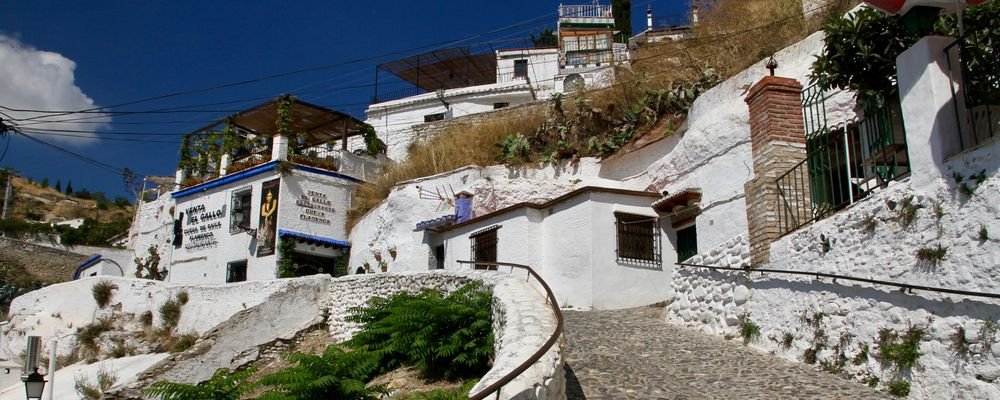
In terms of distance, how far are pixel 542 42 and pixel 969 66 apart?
4875 cm

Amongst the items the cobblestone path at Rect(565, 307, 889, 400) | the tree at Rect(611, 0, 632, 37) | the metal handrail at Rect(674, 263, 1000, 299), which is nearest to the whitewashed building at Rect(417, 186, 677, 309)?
the cobblestone path at Rect(565, 307, 889, 400)

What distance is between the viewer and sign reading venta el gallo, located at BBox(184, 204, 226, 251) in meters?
26.2

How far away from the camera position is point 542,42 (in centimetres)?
5581

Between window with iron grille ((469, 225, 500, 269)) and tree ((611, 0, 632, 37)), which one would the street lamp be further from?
tree ((611, 0, 632, 37))

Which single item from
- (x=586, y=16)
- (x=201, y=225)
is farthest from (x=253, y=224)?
(x=586, y=16)

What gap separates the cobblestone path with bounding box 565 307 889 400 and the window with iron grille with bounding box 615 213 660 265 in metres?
4.59

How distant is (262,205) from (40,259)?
18.1 m

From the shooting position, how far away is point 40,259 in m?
36.2

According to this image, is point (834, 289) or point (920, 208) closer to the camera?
point (920, 208)

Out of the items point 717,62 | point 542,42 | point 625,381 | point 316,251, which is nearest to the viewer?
point 625,381

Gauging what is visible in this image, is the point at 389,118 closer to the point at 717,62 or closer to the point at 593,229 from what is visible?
the point at 717,62

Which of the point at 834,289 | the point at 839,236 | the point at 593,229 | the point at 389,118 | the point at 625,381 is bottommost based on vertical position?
the point at 625,381

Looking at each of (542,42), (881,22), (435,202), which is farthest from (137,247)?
(542,42)

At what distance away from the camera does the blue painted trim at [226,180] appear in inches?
992
